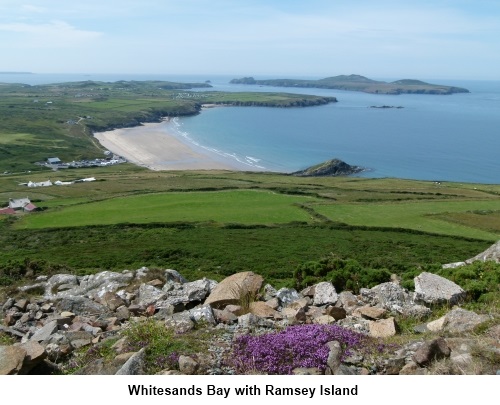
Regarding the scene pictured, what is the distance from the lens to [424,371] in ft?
23.9

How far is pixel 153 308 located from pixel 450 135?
5777 inches

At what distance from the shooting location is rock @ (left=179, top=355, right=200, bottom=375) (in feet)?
25.5

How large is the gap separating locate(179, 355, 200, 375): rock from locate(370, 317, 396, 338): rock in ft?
14.0

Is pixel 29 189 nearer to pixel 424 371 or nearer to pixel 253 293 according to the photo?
pixel 253 293

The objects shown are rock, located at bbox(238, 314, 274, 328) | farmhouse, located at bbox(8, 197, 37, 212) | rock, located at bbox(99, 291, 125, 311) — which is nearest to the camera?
rock, located at bbox(238, 314, 274, 328)

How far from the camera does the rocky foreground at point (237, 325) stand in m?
7.82

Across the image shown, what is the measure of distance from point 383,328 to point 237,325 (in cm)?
339

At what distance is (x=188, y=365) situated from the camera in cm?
785

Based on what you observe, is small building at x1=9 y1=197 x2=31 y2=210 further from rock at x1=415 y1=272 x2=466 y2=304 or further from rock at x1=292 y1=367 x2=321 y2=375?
rock at x1=292 y1=367 x2=321 y2=375

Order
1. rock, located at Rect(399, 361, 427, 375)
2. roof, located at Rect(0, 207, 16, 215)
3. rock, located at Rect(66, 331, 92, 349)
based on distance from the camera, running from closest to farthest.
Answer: rock, located at Rect(399, 361, 427, 375) → rock, located at Rect(66, 331, 92, 349) → roof, located at Rect(0, 207, 16, 215)

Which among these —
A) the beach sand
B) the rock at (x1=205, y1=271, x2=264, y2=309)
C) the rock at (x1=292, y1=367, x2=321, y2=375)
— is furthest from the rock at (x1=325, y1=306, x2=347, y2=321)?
the beach sand

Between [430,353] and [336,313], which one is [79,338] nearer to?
[336,313]

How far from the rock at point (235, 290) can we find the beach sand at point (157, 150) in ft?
279

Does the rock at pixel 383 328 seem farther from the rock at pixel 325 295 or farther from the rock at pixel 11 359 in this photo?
the rock at pixel 11 359
